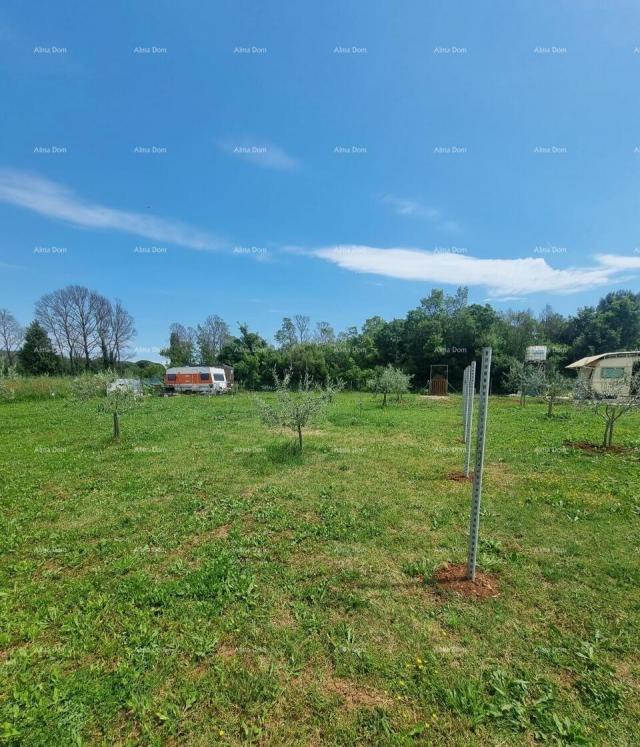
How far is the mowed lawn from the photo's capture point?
6.95ft

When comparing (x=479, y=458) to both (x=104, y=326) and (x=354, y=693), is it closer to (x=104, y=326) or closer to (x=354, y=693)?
(x=354, y=693)

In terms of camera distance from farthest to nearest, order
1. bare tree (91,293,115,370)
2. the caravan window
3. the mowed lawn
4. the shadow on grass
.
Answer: bare tree (91,293,115,370), the caravan window, the shadow on grass, the mowed lawn

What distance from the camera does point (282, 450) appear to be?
8.84 metres

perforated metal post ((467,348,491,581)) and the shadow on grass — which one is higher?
perforated metal post ((467,348,491,581))

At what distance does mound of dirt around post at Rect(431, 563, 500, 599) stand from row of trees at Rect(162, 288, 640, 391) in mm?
26683

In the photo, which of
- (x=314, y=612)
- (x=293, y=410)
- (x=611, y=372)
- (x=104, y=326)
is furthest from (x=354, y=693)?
(x=104, y=326)

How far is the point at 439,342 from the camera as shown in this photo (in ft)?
113

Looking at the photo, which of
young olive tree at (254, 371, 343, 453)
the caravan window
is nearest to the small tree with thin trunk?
young olive tree at (254, 371, 343, 453)

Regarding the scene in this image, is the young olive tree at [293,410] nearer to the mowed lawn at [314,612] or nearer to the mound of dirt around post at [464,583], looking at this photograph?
the mowed lawn at [314,612]

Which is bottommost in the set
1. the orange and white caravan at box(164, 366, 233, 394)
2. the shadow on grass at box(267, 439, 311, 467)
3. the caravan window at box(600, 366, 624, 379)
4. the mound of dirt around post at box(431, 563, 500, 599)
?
the shadow on grass at box(267, 439, 311, 467)

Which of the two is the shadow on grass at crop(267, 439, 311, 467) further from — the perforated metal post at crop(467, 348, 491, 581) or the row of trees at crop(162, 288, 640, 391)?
the row of trees at crop(162, 288, 640, 391)

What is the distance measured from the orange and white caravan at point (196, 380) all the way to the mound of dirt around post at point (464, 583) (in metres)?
28.6

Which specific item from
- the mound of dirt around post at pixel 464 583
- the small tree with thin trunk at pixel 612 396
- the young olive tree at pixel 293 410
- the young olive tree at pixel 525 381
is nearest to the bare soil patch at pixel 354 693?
the mound of dirt around post at pixel 464 583

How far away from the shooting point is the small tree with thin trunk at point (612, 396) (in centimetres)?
829
